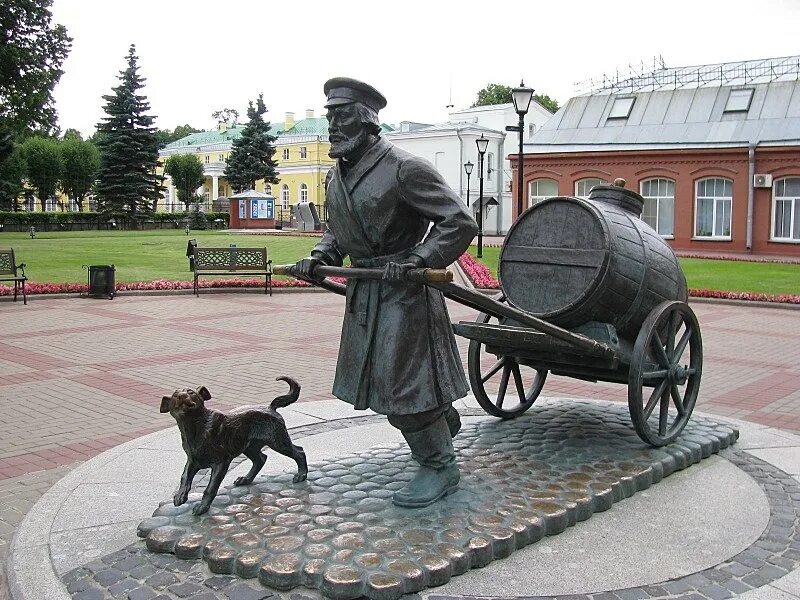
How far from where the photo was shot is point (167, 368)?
9523 millimetres

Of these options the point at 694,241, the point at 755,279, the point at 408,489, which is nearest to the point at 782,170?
the point at 694,241

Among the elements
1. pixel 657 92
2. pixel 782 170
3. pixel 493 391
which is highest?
pixel 657 92

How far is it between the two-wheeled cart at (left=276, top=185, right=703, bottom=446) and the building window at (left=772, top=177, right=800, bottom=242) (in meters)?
29.2

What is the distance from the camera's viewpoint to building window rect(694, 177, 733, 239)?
33.1m

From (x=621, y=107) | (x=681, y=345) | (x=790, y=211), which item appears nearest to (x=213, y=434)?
(x=681, y=345)

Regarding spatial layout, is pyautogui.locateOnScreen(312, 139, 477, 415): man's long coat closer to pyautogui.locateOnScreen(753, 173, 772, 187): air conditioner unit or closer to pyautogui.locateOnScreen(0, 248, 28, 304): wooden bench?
pyautogui.locateOnScreen(0, 248, 28, 304): wooden bench

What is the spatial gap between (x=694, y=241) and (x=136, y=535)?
3303 cm

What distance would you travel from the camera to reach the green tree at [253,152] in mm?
63625

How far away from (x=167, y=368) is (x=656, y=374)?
19.9ft

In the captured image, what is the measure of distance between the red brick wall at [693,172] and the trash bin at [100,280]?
23.6m

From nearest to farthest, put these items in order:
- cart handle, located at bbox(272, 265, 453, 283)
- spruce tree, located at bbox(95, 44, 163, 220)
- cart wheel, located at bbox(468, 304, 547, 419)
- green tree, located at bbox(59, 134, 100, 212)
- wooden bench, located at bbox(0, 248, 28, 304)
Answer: cart handle, located at bbox(272, 265, 453, 283) → cart wheel, located at bbox(468, 304, 547, 419) → wooden bench, located at bbox(0, 248, 28, 304) → spruce tree, located at bbox(95, 44, 163, 220) → green tree, located at bbox(59, 134, 100, 212)

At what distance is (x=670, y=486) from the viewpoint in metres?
5.06

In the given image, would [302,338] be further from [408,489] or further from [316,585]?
[316,585]

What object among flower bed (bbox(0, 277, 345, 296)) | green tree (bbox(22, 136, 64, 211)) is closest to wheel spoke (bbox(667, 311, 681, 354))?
flower bed (bbox(0, 277, 345, 296))
